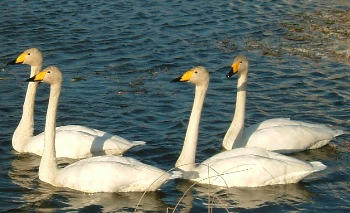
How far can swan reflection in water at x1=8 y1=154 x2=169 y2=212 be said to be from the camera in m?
11.6

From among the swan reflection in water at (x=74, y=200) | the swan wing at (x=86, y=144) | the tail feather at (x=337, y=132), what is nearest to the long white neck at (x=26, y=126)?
the swan wing at (x=86, y=144)

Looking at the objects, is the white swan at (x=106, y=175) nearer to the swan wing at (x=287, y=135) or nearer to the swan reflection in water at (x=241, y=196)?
the swan reflection in water at (x=241, y=196)

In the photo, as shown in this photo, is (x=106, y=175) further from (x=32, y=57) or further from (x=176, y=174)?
(x=32, y=57)

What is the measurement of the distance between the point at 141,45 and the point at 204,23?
293cm

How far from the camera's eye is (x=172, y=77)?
1847cm

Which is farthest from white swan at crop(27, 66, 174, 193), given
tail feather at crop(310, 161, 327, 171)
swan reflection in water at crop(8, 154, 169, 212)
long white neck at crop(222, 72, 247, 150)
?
long white neck at crop(222, 72, 247, 150)

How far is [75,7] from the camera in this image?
2475 centimetres

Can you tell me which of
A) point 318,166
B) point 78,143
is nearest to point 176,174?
point 318,166

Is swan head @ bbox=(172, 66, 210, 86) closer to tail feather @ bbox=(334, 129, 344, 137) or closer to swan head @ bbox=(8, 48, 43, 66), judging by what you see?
tail feather @ bbox=(334, 129, 344, 137)

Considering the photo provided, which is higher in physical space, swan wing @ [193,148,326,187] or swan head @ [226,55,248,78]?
swan head @ [226,55,248,78]

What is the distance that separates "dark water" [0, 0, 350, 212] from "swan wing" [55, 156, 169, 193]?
14 centimetres

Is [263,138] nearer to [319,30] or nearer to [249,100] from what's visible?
[249,100]

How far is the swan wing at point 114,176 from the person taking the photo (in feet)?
38.9

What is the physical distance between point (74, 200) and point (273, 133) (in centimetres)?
383
